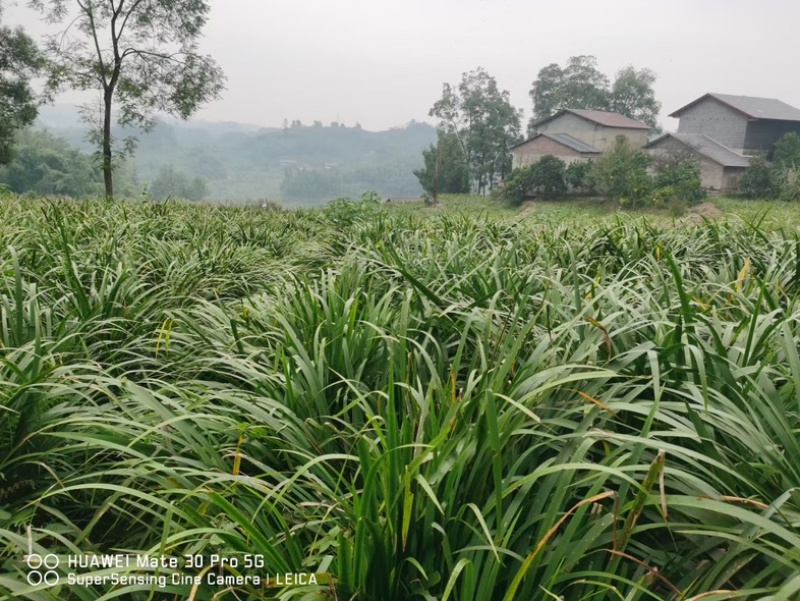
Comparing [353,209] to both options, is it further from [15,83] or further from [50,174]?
[50,174]

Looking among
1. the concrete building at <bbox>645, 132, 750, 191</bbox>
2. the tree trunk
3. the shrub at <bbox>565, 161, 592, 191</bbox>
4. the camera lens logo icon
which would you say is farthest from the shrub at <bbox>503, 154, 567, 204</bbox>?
the camera lens logo icon

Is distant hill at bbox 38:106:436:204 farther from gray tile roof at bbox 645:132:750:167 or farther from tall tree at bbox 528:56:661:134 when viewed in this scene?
gray tile roof at bbox 645:132:750:167

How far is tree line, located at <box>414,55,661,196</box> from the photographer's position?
40.8 m

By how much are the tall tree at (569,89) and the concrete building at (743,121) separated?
1192 cm

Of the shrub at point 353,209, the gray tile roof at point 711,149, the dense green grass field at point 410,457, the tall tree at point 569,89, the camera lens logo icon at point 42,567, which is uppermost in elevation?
the tall tree at point 569,89

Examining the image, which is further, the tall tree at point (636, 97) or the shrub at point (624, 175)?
the tall tree at point (636, 97)

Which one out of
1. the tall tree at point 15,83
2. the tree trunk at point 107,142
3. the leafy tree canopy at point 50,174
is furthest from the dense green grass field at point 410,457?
the leafy tree canopy at point 50,174

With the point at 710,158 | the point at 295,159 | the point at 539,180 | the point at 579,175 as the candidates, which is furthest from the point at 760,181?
the point at 295,159

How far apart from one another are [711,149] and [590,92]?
18007 mm

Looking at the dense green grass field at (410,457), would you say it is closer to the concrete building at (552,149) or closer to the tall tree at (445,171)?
the concrete building at (552,149)

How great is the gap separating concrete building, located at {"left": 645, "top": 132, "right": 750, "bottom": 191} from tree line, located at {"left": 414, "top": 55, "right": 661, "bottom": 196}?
12.4m

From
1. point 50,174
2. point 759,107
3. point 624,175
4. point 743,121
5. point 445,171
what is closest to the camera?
point 624,175

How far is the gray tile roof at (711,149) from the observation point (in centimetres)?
2927

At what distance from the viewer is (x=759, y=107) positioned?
33781mm
